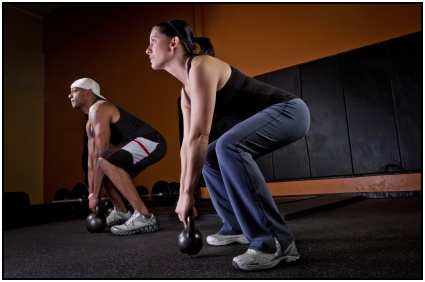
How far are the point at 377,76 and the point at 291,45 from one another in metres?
1.21

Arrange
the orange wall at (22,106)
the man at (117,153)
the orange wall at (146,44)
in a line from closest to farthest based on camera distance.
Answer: the man at (117,153) → the orange wall at (146,44) → the orange wall at (22,106)

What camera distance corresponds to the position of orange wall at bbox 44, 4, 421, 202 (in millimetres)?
4176

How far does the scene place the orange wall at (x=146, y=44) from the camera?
4.18m

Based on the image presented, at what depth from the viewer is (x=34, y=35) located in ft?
23.8

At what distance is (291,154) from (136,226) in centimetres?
282

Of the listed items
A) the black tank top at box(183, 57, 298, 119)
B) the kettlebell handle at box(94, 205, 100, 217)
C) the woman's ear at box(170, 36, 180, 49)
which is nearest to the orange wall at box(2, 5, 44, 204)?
the kettlebell handle at box(94, 205, 100, 217)

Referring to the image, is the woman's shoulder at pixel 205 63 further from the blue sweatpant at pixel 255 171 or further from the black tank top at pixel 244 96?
the blue sweatpant at pixel 255 171

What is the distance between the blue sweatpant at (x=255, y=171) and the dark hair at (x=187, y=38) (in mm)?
340

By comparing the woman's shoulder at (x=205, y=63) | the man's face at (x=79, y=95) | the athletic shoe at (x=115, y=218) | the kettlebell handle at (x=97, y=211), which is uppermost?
the man's face at (x=79, y=95)

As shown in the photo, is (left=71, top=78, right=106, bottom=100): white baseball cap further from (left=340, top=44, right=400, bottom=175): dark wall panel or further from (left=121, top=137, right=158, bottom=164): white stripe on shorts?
(left=340, top=44, right=400, bottom=175): dark wall panel

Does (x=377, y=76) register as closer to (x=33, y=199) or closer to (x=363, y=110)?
(x=363, y=110)

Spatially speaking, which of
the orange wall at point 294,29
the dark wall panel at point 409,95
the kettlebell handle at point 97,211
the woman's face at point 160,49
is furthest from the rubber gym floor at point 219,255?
the orange wall at point 294,29

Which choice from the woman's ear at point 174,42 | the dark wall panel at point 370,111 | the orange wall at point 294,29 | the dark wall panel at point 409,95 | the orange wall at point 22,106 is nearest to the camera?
the woman's ear at point 174,42

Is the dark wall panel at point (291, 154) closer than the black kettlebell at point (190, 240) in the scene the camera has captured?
No
